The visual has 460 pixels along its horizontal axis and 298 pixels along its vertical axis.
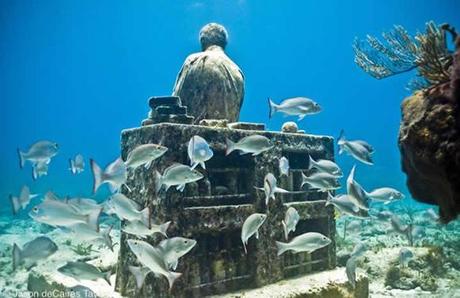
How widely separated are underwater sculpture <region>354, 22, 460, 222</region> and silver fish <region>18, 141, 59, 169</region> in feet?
21.5

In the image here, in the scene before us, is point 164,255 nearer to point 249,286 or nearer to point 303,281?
point 249,286

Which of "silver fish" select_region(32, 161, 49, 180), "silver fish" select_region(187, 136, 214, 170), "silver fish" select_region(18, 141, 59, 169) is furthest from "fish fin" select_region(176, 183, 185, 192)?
"silver fish" select_region(32, 161, 49, 180)

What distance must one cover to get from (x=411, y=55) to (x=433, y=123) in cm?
156

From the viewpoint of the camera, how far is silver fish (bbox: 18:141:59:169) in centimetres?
762

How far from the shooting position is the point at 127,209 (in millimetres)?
5496

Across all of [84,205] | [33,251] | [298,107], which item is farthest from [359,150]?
[33,251]

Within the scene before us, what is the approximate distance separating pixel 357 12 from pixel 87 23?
100069mm

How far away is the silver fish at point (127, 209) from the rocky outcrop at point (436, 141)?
3643 millimetres

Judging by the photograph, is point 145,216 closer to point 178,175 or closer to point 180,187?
point 178,175

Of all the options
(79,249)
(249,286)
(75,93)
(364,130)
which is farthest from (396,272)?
(75,93)

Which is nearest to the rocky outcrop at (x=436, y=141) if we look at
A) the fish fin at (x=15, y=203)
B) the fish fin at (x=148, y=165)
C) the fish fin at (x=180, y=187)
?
the fish fin at (x=180, y=187)

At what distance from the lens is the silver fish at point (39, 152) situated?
7617 millimetres

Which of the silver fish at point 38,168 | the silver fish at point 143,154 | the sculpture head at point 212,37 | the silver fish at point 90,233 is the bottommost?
the silver fish at point 90,233

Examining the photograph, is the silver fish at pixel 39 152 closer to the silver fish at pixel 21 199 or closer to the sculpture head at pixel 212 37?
the silver fish at pixel 21 199
